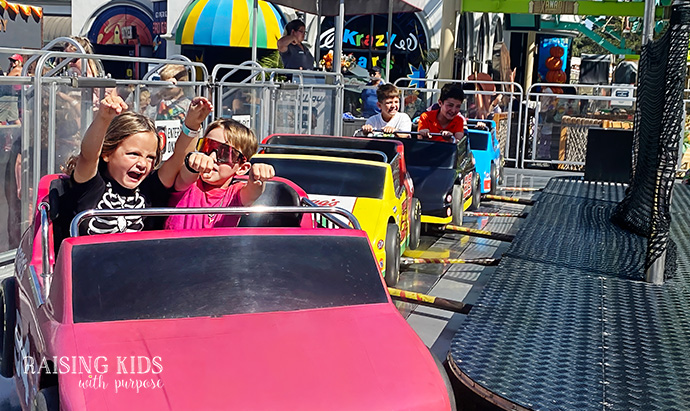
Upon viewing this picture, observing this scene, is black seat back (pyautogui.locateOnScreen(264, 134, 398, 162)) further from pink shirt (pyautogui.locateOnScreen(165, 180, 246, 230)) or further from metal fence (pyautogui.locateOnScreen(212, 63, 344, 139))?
pink shirt (pyautogui.locateOnScreen(165, 180, 246, 230))

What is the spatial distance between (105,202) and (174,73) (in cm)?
507

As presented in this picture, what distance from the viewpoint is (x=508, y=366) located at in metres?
3.40

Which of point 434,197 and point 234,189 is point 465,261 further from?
point 234,189

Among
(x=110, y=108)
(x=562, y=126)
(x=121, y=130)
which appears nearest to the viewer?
(x=110, y=108)

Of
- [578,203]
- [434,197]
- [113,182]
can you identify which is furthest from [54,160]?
[578,203]

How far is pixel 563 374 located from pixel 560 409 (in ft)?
1.12

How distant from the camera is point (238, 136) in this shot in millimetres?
3982

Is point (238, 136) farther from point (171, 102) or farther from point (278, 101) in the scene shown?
point (278, 101)

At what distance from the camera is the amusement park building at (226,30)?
66.7ft

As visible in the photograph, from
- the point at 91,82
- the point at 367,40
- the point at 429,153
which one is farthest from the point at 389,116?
the point at 367,40

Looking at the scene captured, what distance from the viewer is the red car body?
2.57 m

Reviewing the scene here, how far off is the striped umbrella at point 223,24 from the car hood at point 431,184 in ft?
39.0

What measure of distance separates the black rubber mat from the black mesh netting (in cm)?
29

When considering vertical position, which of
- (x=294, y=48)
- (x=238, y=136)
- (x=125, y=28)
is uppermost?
(x=125, y=28)
